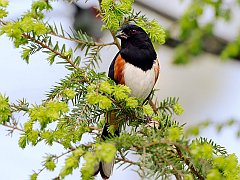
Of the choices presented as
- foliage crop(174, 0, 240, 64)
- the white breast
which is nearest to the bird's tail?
the white breast

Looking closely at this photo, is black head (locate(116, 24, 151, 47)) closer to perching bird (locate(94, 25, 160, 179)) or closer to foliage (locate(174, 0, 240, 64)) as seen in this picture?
perching bird (locate(94, 25, 160, 179))

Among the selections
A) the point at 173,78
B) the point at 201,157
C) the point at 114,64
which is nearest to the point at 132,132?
the point at 201,157

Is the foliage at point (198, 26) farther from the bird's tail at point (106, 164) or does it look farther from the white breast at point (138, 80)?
the bird's tail at point (106, 164)

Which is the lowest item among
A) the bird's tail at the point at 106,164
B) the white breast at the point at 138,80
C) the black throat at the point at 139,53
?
the bird's tail at the point at 106,164

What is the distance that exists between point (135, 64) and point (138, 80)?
0.06 meters

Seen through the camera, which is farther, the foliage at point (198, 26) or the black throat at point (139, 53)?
the foliage at point (198, 26)

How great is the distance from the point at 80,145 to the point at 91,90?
0.42 feet

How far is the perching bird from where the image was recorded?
2.13 meters

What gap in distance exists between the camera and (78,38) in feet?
5.46

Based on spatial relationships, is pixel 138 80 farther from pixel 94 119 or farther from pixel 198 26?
pixel 198 26

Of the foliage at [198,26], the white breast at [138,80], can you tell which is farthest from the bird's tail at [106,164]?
the foliage at [198,26]

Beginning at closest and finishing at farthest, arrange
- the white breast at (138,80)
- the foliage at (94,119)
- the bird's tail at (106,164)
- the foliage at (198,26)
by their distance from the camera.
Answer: the foliage at (94,119)
the bird's tail at (106,164)
the white breast at (138,80)
the foliage at (198,26)

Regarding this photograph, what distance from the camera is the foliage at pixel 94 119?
4.34 ft

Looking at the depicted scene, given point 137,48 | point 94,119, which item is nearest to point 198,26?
point 137,48
